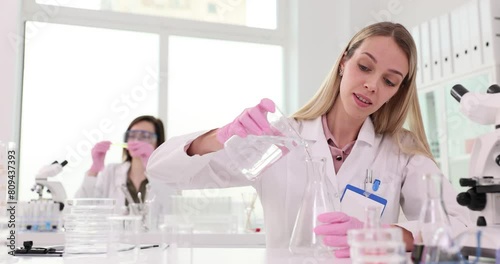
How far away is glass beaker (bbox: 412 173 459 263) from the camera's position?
0.69 m

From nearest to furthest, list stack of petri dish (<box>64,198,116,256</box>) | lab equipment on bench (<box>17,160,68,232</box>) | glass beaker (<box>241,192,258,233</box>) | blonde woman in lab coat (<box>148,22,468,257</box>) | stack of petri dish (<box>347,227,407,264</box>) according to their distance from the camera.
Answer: stack of petri dish (<box>347,227,407,264</box>)
stack of petri dish (<box>64,198,116,256</box>)
blonde woman in lab coat (<box>148,22,468,257</box>)
lab equipment on bench (<box>17,160,68,232</box>)
glass beaker (<box>241,192,258,233</box>)

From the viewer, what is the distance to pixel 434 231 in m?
0.73

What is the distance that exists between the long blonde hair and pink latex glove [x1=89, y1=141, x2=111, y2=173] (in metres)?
2.56

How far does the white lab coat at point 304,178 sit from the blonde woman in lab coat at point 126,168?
2.28 metres

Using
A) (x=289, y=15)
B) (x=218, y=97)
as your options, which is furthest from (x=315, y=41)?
(x=218, y=97)

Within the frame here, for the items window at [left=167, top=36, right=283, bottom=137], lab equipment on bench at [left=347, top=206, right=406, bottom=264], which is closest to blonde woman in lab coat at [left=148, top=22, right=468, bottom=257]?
lab equipment on bench at [left=347, top=206, right=406, bottom=264]

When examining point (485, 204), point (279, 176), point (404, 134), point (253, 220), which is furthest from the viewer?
point (253, 220)

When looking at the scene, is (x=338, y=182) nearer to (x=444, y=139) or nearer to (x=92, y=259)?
(x=92, y=259)

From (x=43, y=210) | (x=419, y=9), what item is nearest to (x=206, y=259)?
(x=43, y=210)

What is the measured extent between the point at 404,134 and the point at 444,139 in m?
1.79

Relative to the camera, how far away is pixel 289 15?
541 cm

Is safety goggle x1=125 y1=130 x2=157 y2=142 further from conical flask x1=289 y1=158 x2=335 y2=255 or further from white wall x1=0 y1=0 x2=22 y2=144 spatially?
conical flask x1=289 y1=158 x2=335 y2=255

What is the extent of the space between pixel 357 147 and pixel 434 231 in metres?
1.06

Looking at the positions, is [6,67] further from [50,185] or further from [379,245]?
[50,185]
